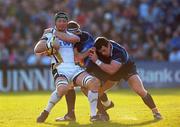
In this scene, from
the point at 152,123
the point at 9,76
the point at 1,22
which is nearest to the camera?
the point at 152,123

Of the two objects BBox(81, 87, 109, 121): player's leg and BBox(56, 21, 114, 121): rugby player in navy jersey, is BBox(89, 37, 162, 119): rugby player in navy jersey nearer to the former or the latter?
BBox(56, 21, 114, 121): rugby player in navy jersey

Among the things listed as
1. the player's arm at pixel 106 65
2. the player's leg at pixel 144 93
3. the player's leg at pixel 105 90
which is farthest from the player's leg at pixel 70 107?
the player's leg at pixel 144 93

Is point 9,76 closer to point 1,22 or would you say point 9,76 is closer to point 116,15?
point 1,22

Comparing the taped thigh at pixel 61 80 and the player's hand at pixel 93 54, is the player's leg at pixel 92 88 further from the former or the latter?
the player's hand at pixel 93 54

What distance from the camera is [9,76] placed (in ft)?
91.7

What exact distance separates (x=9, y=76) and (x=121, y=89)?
4807mm

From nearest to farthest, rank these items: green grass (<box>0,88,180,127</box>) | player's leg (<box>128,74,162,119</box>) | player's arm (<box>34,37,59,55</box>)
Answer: green grass (<box>0,88,180,127</box>), player's arm (<box>34,37,59,55</box>), player's leg (<box>128,74,162,119</box>)

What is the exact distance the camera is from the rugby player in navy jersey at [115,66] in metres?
13.7

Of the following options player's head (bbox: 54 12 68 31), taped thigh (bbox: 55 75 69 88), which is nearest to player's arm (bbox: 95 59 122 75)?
taped thigh (bbox: 55 75 69 88)

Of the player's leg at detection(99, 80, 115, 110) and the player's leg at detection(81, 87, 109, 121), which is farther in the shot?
the player's leg at detection(99, 80, 115, 110)

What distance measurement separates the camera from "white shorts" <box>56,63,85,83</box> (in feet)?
44.8

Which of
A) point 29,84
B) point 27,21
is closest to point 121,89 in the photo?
point 29,84

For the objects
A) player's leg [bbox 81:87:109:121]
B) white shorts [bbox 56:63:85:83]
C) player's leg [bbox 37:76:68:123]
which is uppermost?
white shorts [bbox 56:63:85:83]

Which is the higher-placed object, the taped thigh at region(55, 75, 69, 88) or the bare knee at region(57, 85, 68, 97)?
the taped thigh at region(55, 75, 69, 88)
